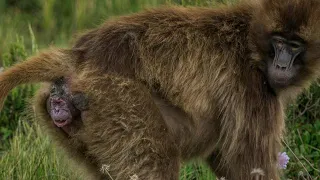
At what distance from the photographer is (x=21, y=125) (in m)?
8.67

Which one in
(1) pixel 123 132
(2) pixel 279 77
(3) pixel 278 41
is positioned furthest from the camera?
(3) pixel 278 41

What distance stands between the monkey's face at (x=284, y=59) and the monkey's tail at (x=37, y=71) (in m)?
1.42

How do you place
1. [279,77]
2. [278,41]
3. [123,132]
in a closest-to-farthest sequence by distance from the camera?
[123,132] → [279,77] → [278,41]

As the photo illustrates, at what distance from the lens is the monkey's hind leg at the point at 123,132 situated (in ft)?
20.5

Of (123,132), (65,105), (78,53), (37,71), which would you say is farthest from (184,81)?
(37,71)

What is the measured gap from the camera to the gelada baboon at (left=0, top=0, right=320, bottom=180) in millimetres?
6281

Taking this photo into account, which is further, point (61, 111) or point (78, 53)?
point (78, 53)

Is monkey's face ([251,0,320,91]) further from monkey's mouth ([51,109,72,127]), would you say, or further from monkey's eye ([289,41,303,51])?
monkey's mouth ([51,109,72,127])

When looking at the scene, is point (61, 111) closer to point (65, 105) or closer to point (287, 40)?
point (65, 105)

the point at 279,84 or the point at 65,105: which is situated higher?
the point at 279,84

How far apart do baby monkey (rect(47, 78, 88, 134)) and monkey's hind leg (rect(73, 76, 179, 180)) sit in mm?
53

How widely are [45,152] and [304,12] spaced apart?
256 centimetres

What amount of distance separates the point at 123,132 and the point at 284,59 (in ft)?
4.12

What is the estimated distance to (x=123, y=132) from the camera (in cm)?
626
